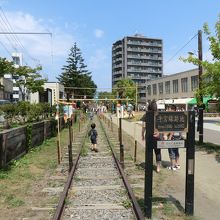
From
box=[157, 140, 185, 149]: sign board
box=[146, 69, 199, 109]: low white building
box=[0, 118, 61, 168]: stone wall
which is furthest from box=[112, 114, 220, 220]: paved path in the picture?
box=[146, 69, 199, 109]: low white building

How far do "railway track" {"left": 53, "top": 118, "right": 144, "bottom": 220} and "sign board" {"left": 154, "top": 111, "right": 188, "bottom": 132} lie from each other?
1.51 metres

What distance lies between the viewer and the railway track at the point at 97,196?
23.4ft

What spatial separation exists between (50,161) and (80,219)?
748cm

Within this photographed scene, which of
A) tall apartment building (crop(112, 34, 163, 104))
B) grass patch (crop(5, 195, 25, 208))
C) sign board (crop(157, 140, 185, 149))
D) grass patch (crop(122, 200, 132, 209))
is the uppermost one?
tall apartment building (crop(112, 34, 163, 104))

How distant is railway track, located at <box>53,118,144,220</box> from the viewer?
712cm

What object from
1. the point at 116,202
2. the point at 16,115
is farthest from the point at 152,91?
the point at 116,202

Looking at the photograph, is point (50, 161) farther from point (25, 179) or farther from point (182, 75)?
point (182, 75)

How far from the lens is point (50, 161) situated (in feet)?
46.4

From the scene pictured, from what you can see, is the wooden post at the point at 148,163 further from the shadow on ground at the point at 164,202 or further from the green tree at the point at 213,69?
the green tree at the point at 213,69

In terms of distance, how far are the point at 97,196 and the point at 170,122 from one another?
98.0 inches

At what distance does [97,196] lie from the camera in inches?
338

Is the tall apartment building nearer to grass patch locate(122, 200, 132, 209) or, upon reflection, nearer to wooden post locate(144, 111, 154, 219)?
grass patch locate(122, 200, 132, 209)

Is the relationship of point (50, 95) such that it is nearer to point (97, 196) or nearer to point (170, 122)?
point (97, 196)

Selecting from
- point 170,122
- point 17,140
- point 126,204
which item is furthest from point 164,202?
point 17,140
